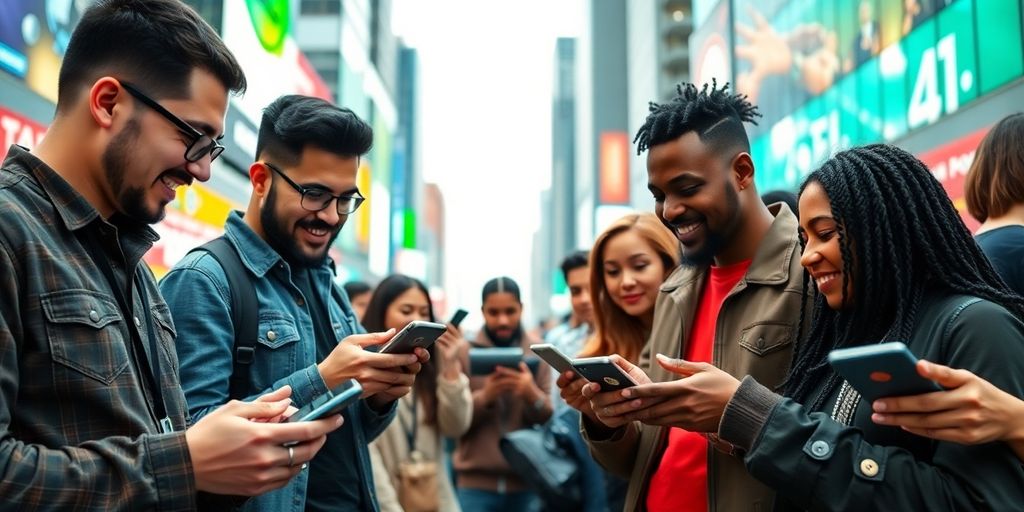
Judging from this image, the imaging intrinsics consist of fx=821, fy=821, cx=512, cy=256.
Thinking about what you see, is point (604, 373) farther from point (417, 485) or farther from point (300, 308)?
point (417, 485)

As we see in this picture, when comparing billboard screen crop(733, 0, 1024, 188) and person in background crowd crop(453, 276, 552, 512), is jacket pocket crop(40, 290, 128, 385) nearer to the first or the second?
person in background crowd crop(453, 276, 552, 512)

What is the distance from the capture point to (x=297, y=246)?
3193 millimetres

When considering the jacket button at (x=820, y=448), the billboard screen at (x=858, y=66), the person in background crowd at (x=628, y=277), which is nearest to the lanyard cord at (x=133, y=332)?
the jacket button at (x=820, y=448)

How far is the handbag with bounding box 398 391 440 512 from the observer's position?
16.5 ft

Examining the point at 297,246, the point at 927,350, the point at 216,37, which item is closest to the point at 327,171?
the point at 297,246

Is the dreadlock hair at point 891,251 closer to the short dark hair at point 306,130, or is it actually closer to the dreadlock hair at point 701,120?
the dreadlock hair at point 701,120

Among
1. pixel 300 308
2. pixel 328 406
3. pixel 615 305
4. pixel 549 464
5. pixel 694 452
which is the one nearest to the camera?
pixel 328 406

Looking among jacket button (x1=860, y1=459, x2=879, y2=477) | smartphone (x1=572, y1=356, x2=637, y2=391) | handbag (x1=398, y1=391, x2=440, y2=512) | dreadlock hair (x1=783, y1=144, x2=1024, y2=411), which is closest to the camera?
jacket button (x1=860, y1=459, x2=879, y2=477)

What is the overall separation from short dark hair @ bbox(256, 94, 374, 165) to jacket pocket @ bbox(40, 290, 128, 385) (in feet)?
4.74

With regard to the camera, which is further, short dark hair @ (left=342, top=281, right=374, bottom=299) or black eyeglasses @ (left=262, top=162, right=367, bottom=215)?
short dark hair @ (left=342, top=281, right=374, bottom=299)

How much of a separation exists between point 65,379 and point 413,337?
4.09 ft

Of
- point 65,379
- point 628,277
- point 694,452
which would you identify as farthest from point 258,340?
point 628,277

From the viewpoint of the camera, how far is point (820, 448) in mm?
2115

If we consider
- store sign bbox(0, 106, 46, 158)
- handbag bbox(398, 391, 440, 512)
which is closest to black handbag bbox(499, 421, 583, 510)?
handbag bbox(398, 391, 440, 512)
